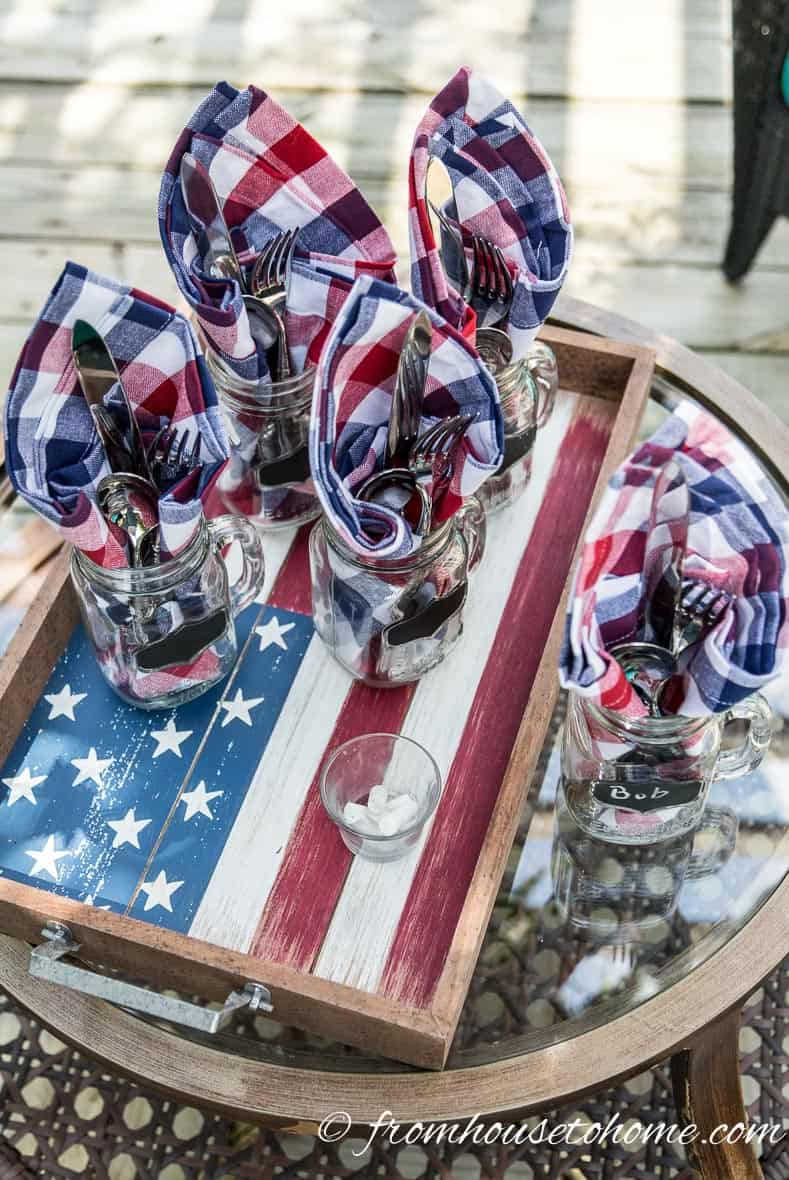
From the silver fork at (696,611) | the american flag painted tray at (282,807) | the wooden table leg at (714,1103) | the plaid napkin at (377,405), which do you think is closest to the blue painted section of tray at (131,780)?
the american flag painted tray at (282,807)

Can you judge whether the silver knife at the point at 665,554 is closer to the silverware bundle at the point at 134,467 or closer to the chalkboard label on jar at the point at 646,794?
the chalkboard label on jar at the point at 646,794

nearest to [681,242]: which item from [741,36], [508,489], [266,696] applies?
[741,36]

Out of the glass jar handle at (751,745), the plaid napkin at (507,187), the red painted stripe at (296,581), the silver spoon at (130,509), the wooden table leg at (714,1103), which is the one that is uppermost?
the plaid napkin at (507,187)

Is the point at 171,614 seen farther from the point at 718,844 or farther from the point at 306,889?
the point at 718,844

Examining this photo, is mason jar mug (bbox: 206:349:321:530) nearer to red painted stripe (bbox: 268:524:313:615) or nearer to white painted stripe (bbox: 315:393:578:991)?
red painted stripe (bbox: 268:524:313:615)

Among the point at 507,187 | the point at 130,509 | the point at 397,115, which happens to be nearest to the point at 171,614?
the point at 130,509

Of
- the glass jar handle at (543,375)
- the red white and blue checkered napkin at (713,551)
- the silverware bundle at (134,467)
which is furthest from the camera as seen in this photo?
the glass jar handle at (543,375)

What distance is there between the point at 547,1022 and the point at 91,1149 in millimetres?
413

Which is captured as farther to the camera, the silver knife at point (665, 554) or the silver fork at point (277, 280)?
the silver fork at point (277, 280)

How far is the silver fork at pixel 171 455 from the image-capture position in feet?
2.77

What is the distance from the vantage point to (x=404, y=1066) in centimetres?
83

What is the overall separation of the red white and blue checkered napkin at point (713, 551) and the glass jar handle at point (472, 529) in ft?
0.62

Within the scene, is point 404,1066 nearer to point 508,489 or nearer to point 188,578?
point 188,578

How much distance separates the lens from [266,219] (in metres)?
0.95
